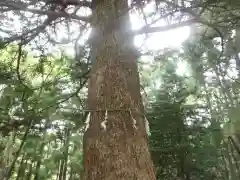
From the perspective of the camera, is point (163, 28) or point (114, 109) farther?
point (163, 28)

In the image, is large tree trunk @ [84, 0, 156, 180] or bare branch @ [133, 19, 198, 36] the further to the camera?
bare branch @ [133, 19, 198, 36]

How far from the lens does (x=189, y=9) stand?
2.83 metres

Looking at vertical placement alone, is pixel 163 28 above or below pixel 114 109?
above

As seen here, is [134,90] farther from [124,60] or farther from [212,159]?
[212,159]

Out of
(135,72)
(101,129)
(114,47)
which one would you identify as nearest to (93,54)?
(114,47)

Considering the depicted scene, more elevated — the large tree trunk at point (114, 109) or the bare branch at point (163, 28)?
the bare branch at point (163, 28)

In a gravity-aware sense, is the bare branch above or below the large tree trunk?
above

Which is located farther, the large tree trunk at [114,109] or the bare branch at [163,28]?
the bare branch at [163,28]

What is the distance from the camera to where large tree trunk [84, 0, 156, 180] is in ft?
7.22

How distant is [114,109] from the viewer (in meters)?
2.46

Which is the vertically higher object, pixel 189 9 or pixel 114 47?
pixel 189 9

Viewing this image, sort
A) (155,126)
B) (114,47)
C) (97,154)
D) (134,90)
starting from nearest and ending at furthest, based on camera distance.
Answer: (97,154) → (134,90) → (114,47) → (155,126)

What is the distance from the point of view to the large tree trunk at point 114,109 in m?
2.20

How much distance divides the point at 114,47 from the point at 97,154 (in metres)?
1.07
